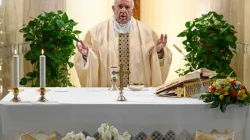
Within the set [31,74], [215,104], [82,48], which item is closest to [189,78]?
[215,104]

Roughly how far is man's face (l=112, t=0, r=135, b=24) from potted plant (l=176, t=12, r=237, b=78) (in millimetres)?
975

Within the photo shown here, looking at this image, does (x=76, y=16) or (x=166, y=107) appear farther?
(x=76, y=16)

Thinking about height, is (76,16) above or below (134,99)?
above

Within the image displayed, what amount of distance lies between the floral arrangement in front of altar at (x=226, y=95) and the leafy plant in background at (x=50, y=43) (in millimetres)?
2760

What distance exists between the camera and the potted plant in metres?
6.50

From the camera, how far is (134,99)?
161 inches

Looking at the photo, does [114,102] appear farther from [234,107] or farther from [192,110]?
A: [234,107]

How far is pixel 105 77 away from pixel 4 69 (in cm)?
104

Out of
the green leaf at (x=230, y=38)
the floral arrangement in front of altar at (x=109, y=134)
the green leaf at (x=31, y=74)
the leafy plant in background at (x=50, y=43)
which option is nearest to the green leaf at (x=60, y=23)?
the leafy plant in background at (x=50, y=43)

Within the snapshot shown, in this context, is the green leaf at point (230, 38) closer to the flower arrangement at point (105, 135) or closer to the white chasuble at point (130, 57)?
the white chasuble at point (130, 57)

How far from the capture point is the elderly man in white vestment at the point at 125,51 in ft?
19.2

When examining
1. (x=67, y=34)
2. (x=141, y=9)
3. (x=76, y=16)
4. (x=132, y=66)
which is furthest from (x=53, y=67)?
(x=141, y=9)

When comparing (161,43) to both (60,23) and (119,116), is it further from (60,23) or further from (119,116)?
(119,116)

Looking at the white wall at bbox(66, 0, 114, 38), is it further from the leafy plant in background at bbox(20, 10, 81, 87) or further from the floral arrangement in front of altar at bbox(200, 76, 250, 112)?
the floral arrangement in front of altar at bbox(200, 76, 250, 112)
